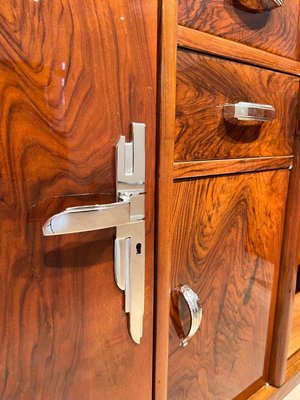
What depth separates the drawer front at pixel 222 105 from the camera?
0.40 m

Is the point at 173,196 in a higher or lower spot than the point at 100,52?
lower

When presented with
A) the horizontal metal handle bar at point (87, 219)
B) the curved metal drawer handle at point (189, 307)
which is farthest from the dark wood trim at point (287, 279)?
the horizontal metal handle bar at point (87, 219)

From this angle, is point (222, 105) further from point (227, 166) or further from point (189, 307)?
point (189, 307)

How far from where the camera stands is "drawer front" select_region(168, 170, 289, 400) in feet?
1.49

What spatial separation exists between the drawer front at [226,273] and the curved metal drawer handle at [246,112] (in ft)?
0.28

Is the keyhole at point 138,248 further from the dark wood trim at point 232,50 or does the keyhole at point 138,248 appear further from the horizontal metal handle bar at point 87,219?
the dark wood trim at point 232,50

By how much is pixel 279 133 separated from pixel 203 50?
229mm

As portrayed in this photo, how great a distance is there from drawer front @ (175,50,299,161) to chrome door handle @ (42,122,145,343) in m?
0.08

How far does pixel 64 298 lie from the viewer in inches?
12.6

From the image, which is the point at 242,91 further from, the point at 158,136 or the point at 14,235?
the point at 14,235

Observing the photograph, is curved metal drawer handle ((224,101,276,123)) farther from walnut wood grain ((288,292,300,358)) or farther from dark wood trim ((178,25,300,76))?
walnut wood grain ((288,292,300,358))

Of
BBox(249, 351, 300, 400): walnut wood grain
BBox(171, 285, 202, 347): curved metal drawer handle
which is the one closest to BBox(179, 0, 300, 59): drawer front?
BBox(171, 285, 202, 347): curved metal drawer handle

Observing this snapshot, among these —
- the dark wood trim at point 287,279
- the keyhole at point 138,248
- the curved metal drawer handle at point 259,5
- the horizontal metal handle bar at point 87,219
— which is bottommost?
the dark wood trim at point 287,279

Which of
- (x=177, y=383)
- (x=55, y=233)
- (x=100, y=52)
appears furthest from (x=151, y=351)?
(x=100, y=52)
